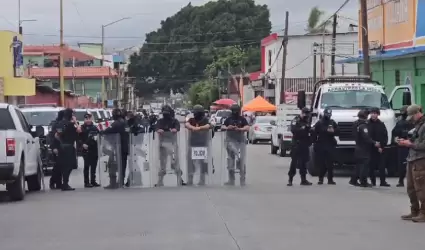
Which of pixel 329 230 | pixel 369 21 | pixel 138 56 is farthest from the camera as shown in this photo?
pixel 138 56

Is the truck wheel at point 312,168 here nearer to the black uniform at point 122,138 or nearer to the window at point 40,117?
the black uniform at point 122,138

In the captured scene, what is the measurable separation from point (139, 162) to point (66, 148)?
1.80 metres

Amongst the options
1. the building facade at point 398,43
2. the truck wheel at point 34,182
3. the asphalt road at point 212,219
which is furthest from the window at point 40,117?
the building facade at point 398,43

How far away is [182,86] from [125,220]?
360ft

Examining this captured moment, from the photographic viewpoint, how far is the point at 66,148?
62.8 feet

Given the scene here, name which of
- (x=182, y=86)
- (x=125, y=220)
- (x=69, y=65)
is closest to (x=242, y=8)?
(x=182, y=86)

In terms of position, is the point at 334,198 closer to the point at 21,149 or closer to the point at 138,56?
the point at 21,149

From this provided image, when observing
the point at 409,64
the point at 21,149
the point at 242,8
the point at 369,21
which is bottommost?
the point at 21,149

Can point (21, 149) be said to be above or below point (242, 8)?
below

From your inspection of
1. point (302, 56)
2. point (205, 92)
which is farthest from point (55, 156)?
point (205, 92)

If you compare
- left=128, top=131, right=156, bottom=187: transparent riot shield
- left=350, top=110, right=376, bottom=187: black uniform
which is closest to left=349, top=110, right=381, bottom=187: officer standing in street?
left=350, top=110, right=376, bottom=187: black uniform

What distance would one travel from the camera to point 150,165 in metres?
19.9

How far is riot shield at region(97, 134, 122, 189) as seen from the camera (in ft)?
64.7

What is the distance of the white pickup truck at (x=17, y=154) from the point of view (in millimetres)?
16219
